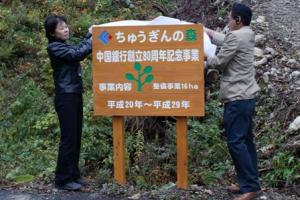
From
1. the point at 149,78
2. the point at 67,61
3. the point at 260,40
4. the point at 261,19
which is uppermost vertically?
the point at 261,19

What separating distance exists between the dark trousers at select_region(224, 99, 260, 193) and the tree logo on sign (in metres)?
0.93

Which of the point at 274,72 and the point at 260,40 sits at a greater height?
the point at 260,40

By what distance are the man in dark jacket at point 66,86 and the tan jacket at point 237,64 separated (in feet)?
5.10

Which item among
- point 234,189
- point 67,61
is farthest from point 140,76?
point 234,189

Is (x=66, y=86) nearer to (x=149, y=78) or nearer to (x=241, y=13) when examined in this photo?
(x=149, y=78)

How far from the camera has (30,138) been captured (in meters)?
8.59

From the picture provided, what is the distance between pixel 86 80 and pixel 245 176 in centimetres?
483

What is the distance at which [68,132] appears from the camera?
6180 mm

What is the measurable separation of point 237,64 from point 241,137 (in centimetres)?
79

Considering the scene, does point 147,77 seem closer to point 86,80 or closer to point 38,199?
point 38,199

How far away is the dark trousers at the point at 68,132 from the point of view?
613 cm

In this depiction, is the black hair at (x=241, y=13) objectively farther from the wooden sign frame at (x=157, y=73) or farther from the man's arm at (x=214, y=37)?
the man's arm at (x=214, y=37)

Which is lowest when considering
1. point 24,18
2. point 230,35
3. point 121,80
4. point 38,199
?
point 38,199

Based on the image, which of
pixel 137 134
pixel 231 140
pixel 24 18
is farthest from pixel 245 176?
pixel 24 18
